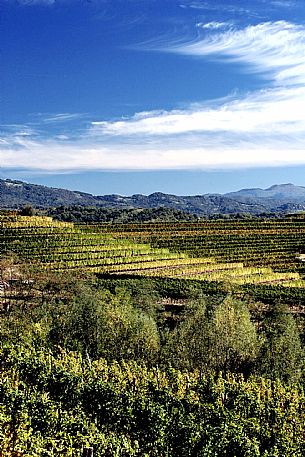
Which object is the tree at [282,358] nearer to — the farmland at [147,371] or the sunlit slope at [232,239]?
the farmland at [147,371]

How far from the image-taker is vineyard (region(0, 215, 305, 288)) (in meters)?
58.9

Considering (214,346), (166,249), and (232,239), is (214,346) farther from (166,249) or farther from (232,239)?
(232,239)

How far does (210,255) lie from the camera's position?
67.1m

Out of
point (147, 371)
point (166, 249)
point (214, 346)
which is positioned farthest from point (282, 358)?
point (166, 249)

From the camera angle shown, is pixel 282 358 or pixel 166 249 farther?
pixel 166 249

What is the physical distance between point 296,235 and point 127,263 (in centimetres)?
3284

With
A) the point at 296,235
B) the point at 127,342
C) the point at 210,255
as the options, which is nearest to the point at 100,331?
the point at 127,342

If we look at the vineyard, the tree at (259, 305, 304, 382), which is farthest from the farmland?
the vineyard

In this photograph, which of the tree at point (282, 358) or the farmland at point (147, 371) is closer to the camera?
the farmland at point (147, 371)

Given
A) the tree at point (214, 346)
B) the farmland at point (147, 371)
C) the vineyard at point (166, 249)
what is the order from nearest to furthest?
1. the farmland at point (147, 371)
2. the tree at point (214, 346)
3. the vineyard at point (166, 249)

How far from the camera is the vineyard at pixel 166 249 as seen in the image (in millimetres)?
58875

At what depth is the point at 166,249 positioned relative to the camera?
68812mm

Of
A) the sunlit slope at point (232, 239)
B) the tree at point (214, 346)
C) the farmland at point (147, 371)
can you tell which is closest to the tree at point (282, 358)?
the farmland at point (147, 371)

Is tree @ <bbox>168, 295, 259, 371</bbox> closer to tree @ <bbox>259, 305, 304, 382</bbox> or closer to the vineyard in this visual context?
tree @ <bbox>259, 305, 304, 382</bbox>
